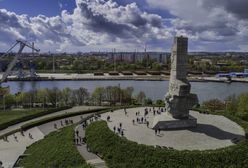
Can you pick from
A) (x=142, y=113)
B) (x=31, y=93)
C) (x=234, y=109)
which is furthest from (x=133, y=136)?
(x=31, y=93)

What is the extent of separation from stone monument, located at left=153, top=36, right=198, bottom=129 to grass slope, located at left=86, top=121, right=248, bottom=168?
17.2 feet

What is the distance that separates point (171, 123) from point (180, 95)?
2.31m

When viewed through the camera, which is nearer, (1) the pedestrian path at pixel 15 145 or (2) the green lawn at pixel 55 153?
(2) the green lawn at pixel 55 153

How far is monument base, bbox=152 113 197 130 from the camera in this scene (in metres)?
24.5

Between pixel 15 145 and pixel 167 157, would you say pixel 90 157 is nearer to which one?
pixel 167 157

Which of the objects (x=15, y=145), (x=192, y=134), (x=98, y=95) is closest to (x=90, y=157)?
(x=192, y=134)

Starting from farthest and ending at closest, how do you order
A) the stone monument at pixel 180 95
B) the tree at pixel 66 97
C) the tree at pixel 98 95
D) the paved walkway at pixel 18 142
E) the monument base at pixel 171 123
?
the tree at pixel 98 95 → the tree at pixel 66 97 → the stone monument at pixel 180 95 → the monument base at pixel 171 123 → the paved walkway at pixel 18 142

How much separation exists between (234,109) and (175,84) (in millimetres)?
18080

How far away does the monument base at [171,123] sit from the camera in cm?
2450

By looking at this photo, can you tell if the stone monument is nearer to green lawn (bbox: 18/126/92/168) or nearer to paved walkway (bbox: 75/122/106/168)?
paved walkway (bbox: 75/122/106/168)

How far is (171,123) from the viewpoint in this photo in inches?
972

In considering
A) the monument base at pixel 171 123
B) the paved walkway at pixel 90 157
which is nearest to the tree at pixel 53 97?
the monument base at pixel 171 123

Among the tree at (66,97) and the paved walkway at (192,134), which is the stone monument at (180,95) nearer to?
the paved walkway at (192,134)

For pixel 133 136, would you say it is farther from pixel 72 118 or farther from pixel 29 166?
pixel 72 118
